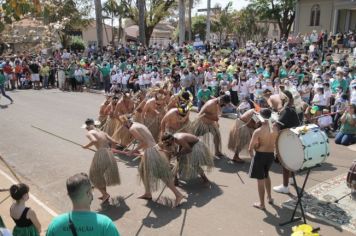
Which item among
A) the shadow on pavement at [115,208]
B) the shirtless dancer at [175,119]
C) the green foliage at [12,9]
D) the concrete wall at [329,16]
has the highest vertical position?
the concrete wall at [329,16]

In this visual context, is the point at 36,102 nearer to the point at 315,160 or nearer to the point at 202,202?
the point at 202,202

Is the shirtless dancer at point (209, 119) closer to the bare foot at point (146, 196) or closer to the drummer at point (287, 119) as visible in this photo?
the drummer at point (287, 119)

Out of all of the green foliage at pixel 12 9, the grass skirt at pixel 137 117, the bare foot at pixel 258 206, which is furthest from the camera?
the grass skirt at pixel 137 117

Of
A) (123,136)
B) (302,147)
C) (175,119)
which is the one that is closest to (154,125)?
(123,136)

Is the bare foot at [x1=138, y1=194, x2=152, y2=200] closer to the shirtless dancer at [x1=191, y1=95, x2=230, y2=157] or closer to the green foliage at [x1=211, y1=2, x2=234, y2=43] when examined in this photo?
the shirtless dancer at [x1=191, y1=95, x2=230, y2=157]

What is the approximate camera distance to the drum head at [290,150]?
6.11 meters

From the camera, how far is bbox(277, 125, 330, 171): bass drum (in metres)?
6.07

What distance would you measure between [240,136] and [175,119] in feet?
5.41

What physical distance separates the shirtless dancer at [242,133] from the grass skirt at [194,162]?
65.3 inches

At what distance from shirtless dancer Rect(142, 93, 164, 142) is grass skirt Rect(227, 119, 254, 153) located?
208 cm

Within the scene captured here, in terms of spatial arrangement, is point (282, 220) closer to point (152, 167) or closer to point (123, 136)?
point (152, 167)

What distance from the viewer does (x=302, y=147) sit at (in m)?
6.02

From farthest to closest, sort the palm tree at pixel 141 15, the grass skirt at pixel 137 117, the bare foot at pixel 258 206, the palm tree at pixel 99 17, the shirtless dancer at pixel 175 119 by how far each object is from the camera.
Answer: the palm tree at pixel 141 15 < the palm tree at pixel 99 17 < the grass skirt at pixel 137 117 < the shirtless dancer at pixel 175 119 < the bare foot at pixel 258 206

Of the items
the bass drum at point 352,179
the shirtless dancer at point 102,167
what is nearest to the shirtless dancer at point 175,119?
the shirtless dancer at point 102,167
